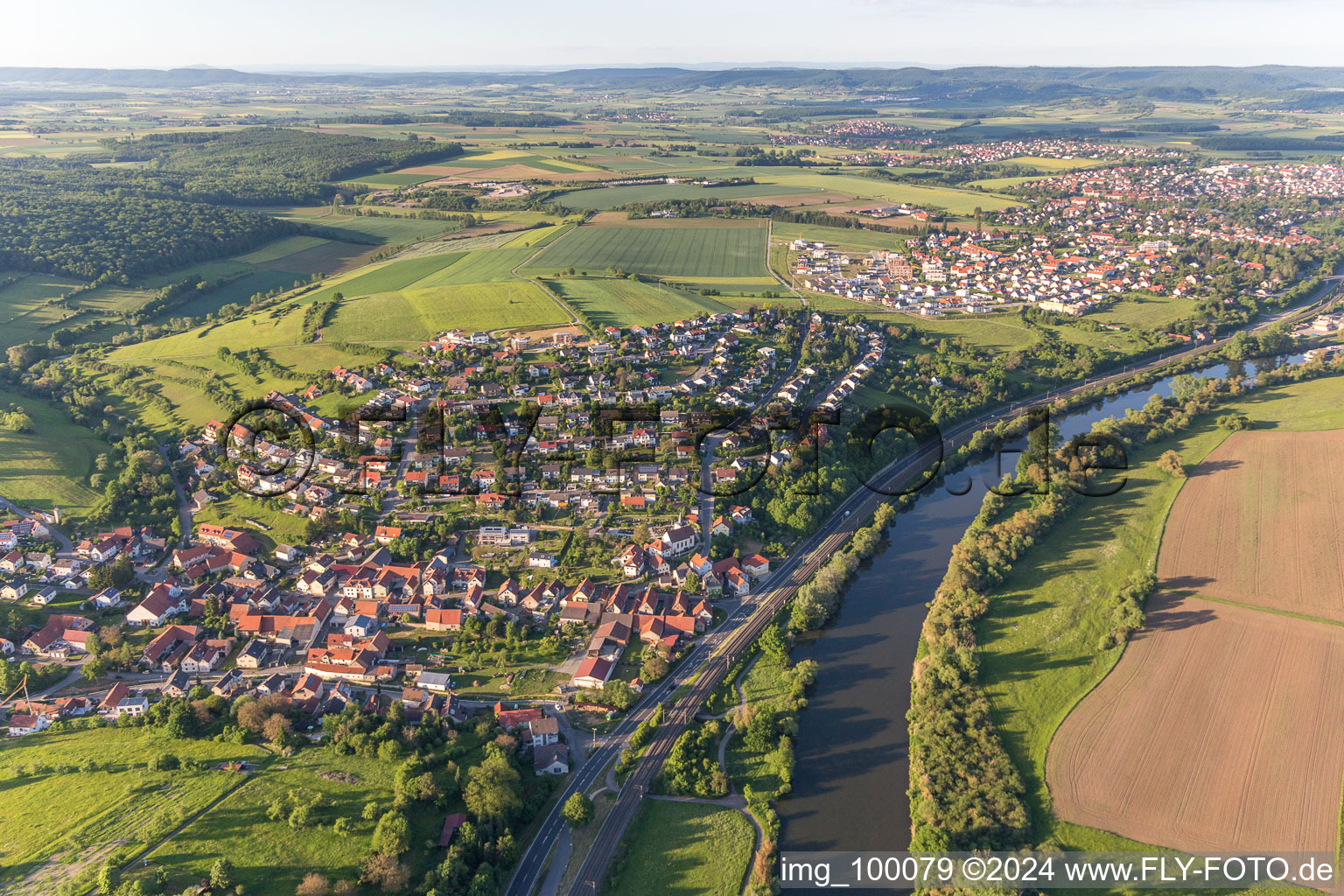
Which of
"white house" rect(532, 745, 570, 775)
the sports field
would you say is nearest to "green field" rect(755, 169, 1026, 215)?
the sports field

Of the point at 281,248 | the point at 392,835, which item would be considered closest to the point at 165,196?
the point at 281,248

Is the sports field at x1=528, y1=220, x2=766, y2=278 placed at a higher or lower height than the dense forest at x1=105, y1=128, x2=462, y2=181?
lower

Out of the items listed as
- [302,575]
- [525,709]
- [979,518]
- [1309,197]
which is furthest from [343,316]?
[1309,197]

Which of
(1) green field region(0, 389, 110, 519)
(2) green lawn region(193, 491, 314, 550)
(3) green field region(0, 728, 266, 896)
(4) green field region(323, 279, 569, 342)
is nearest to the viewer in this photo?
(3) green field region(0, 728, 266, 896)

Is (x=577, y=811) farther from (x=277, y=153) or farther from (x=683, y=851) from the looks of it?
(x=277, y=153)

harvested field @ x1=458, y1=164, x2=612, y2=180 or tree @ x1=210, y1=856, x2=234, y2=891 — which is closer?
tree @ x1=210, y1=856, x2=234, y2=891

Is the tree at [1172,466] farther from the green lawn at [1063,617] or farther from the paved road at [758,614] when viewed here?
the paved road at [758,614]

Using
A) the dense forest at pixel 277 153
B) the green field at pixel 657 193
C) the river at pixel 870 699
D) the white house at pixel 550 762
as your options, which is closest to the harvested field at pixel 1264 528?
the river at pixel 870 699

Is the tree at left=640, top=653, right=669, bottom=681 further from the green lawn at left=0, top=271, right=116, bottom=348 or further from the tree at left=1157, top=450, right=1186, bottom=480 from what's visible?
the green lawn at left=0, top=271, right=116, bottom=348
